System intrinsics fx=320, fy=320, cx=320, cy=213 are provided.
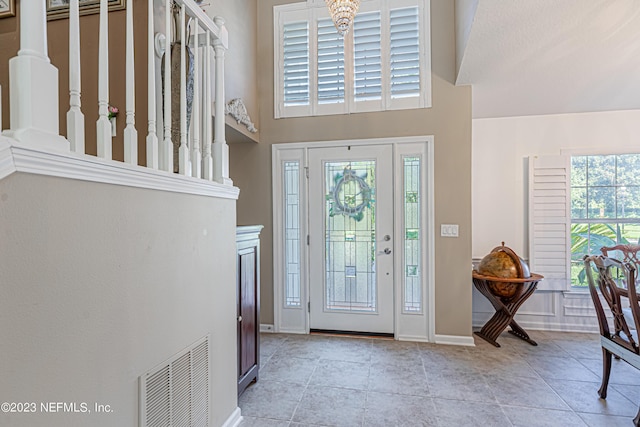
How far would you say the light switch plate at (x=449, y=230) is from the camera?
330 cm

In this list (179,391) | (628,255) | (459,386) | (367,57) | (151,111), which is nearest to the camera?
(151,111)

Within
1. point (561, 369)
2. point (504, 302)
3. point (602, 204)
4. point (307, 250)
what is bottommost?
point (561, 369)

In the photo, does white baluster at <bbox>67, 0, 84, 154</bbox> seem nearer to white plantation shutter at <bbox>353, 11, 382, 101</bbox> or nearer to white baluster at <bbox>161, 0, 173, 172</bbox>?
white baluster at <bbox>161, 0, 173, 172</bbox>

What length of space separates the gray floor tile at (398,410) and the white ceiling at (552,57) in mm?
2711

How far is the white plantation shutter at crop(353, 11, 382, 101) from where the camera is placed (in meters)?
3.44

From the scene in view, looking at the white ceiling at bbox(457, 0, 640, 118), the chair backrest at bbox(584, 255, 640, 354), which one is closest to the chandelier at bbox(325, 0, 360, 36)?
the white ceiling at bbox(457, 0, 640, 118)

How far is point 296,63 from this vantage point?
3625 millimetres

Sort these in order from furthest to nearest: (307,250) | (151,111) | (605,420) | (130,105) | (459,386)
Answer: (307,250)
(459,386)
(605,420)
(151,111)
(130,105)

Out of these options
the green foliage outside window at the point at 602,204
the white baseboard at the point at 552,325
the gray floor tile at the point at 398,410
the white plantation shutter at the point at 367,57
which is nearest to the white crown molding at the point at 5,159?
the gray floor tile at the point at 398,410

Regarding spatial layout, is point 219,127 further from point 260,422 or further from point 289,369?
point 289,369

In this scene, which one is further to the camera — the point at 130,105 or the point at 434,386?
the point at 434,386

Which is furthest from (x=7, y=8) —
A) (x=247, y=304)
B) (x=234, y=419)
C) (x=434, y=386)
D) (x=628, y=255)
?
(x=628, y=255)

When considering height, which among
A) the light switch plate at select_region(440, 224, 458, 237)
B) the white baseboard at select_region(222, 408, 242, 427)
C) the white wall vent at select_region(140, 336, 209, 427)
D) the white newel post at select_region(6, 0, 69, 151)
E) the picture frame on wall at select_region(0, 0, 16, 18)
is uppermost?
the picture frame on wall at select_region(0, 0, 16, 18)

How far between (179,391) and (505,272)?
3.09m
